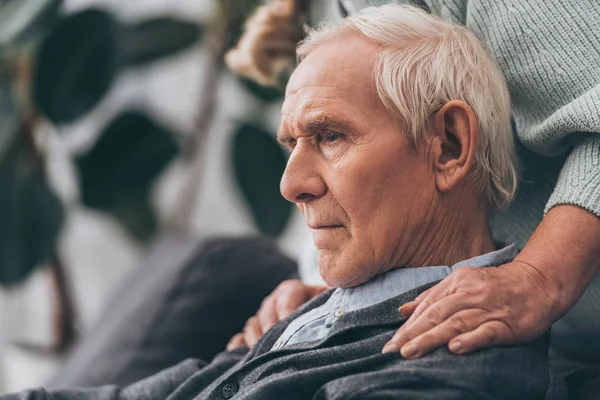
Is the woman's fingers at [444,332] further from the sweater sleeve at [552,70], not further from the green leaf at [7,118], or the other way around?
the green leaf at [7,118]

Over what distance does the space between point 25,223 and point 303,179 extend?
177 cm

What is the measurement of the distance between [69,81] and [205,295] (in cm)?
119

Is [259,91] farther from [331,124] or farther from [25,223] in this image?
[331,124]

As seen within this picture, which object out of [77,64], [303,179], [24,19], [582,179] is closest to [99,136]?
[77,64]

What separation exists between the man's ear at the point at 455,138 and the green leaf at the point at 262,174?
62.7 inches

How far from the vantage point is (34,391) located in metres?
1.26

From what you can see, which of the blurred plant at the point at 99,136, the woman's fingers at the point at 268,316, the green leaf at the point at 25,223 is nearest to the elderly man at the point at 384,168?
the woman's fingers at the point at 268,316

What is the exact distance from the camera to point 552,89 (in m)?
1.21

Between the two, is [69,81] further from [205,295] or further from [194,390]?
[194,390]

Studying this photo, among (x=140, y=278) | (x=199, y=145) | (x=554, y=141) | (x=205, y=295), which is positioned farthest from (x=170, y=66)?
(x=554, y=141)

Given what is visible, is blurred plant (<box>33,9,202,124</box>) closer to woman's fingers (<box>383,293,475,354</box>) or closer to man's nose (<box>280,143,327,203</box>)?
man's nose (<box>280,143,327,203</box>)

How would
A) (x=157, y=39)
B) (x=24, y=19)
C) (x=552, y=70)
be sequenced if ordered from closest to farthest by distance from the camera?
1. (x=552, y=70)
2. (x=24, y=19)
3. (x=157, y=39)

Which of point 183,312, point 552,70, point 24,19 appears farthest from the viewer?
point 24,19

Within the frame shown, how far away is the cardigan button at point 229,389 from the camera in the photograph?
3.56 feet
